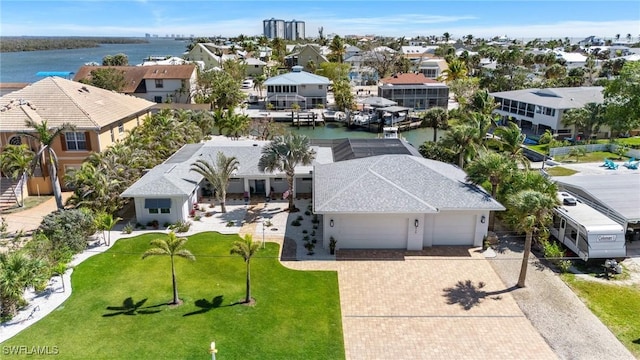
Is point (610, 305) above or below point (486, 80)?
below

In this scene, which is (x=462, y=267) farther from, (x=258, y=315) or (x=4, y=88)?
(x=4, y=88)

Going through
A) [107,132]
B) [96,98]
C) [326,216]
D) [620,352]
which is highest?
[96,98]

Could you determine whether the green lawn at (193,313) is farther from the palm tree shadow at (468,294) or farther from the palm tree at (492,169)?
the palm tree at (492,169)

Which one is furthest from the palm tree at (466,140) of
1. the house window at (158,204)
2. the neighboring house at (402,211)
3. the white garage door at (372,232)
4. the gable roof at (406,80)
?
the gable roof at (406,80)

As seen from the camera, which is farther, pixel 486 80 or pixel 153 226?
pixel 486 80

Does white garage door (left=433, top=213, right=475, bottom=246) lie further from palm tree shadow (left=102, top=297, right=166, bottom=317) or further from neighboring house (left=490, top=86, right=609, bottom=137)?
neighboring house (left=490, top=86, right=609, bottom=137)

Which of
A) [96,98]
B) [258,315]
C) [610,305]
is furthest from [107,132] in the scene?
[610,305]

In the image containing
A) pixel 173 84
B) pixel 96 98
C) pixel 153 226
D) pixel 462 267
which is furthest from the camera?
pixel 173 84
